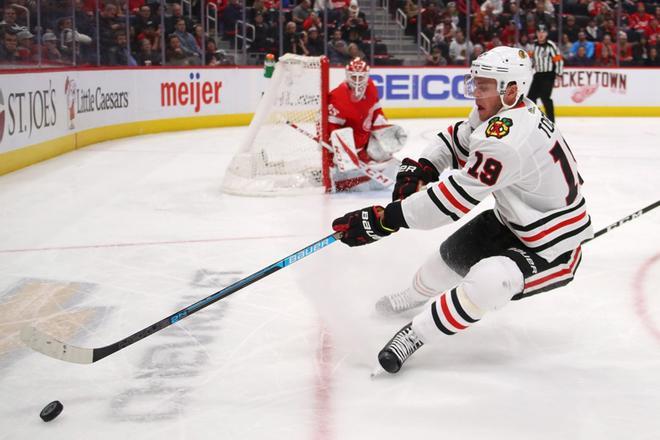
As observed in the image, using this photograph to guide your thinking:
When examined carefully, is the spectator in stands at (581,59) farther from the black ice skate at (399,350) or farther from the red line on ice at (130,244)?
the black ice skate at (399,350)

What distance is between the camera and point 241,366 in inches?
101

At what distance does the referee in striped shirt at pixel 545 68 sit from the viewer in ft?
30.2

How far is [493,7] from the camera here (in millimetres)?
12797

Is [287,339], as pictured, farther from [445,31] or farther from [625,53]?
[625,53]

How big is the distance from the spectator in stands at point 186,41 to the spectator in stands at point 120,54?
996 mm

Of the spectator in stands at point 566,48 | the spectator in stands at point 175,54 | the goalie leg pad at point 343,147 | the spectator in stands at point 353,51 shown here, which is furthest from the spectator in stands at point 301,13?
the goalie leg pad at point 343,147

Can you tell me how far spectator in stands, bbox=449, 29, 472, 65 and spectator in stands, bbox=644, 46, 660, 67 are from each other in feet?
8.66

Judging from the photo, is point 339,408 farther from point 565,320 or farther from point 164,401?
point 565,320

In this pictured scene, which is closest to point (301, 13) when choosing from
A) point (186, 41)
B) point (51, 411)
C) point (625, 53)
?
point (186, 41)

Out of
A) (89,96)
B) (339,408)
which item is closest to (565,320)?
(339,408)

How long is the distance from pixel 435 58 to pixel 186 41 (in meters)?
3.73

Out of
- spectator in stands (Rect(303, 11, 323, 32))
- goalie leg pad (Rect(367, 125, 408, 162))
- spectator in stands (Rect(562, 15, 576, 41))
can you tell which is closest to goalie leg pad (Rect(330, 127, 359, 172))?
goalie leg pad (Rect(367, 125, 408, 162))

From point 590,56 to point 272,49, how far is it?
4.64 m

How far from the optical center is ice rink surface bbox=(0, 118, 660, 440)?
2.18 m
